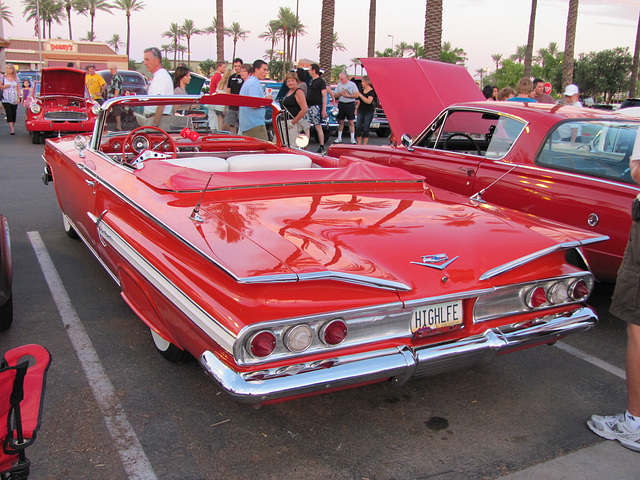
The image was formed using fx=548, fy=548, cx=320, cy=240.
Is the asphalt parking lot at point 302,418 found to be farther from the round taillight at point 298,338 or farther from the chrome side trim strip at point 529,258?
the chrome side trim strip at point 529,258

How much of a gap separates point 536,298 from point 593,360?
1.11 meters

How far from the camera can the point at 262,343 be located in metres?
2.05

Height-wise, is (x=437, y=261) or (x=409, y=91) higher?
(x=409, y=91)

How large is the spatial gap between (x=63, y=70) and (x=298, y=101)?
21.0 feet

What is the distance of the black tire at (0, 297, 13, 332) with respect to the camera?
130 inches

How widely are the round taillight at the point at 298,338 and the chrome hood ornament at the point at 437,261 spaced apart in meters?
0.58

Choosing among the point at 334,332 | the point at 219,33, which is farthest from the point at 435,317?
the point at 219,33

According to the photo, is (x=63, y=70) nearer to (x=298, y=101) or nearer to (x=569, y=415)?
(x=298, y=101)

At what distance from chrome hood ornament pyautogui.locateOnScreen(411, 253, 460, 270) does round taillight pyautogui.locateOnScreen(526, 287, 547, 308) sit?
47 centimetres

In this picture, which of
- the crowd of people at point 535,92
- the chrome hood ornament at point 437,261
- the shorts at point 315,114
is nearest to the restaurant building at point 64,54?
the shorts at point 315,114

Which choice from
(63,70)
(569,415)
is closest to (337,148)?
(569,415)

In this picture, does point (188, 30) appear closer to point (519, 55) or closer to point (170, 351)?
point (519, 55)

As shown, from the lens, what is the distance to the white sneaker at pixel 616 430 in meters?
2.51

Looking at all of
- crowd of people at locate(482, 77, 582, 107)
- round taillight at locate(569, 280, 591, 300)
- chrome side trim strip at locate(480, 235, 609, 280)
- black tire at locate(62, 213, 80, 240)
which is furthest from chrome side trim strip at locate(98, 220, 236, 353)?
crowd of people at locate(482, 77, 582, 107)
